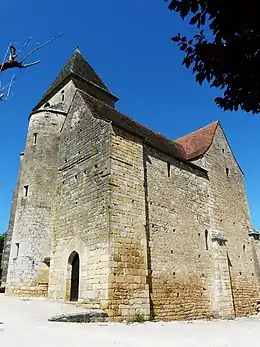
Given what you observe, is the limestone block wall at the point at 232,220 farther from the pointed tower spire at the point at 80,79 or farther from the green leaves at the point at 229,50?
the green leaves at the point at 229,50

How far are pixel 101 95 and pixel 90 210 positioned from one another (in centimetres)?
1217

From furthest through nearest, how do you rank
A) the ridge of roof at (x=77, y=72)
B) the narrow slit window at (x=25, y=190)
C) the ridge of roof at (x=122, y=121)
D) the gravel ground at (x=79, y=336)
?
the ridge of roof at (x=77, y=72) < the narrow slit window at (x=25, y=190) < the ridge of roof at (x=122, y=121) < the gravel ground at (x=79, y=336)

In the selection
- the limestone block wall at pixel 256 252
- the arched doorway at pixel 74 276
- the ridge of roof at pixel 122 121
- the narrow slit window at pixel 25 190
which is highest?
the ridge of roof at pixel 122 121

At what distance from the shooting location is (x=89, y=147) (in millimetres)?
12305

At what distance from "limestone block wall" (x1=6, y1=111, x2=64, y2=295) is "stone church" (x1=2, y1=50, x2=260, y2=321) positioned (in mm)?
44

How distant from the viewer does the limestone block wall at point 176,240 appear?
1159cm

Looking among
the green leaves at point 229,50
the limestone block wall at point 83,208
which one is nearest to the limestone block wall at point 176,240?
the limestone block wall at point 83,208

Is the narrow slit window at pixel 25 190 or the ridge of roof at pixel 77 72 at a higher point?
the ridge of roof at pixel 77 72

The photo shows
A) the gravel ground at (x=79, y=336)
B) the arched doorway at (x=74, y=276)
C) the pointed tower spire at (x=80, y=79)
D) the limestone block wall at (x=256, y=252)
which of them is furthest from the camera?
the pointed tower spire at (x=80, y=79)

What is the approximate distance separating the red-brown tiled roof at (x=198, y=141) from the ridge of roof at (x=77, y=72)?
21.7 feet

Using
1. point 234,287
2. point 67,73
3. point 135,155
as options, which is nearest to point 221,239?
point 234,287

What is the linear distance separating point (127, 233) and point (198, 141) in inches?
396

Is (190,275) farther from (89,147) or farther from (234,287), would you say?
(89,147)

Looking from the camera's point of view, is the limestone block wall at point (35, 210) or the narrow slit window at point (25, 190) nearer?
the limestone block wall at point (35, 210)
